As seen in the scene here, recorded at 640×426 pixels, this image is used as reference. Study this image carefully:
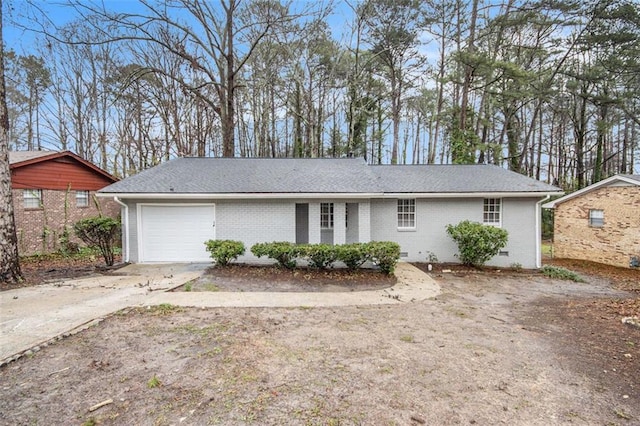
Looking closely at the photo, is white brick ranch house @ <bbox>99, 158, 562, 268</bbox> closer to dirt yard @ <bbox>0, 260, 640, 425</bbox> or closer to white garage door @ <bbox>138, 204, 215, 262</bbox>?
white garage door @ <bbox>138, 204, 215, 262</bbox>

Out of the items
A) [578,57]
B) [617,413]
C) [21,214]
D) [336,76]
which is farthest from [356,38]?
[617,413]

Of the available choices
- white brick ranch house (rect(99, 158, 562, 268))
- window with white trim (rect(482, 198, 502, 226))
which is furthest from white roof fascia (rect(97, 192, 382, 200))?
window with white trim (rect(482, 198, 502, 226))

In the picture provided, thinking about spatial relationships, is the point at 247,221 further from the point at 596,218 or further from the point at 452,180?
the point at 596,218

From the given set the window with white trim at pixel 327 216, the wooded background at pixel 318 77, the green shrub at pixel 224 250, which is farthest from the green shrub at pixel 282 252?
the wooded background at pixel 318 77

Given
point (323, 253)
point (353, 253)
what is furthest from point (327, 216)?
point (353, 253)

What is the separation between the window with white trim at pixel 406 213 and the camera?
11.1 metres

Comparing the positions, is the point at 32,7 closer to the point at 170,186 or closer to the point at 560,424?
the point at 170,186

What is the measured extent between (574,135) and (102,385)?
34490mm

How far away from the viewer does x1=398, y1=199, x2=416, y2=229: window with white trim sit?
1113 centimetres

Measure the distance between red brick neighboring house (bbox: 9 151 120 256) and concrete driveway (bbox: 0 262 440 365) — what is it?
300 inches

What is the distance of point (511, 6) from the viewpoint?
17344mm

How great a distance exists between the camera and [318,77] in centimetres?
2114

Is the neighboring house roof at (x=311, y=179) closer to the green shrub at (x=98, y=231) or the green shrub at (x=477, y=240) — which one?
the green shrub at (x=98, y=231)

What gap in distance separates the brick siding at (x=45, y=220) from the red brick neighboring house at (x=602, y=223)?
23.4 meters
